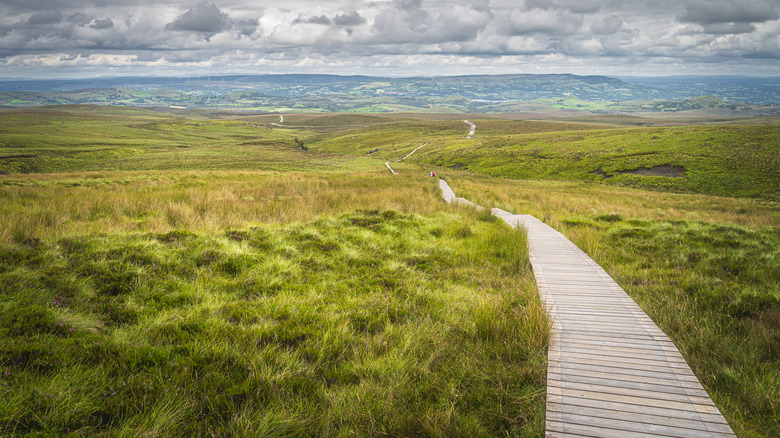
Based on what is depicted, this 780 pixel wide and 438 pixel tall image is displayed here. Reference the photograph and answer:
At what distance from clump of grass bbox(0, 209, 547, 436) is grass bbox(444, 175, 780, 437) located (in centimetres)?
213

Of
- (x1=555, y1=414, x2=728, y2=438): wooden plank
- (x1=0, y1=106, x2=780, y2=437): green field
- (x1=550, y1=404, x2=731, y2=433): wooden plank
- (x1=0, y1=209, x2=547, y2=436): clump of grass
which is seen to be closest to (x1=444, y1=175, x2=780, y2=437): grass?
(x1=0, y1=106, x2=780, y2=437): green field

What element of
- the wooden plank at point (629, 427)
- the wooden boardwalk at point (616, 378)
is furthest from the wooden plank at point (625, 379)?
the wooden plank at point (629, 427)

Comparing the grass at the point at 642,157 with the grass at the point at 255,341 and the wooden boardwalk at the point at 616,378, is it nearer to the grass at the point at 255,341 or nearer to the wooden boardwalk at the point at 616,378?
the wooden boardwalk at the point at 616,378

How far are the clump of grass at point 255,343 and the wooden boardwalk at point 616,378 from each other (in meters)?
0.29

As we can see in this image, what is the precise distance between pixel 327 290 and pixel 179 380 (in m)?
3.20

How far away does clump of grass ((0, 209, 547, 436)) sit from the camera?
11.5ft

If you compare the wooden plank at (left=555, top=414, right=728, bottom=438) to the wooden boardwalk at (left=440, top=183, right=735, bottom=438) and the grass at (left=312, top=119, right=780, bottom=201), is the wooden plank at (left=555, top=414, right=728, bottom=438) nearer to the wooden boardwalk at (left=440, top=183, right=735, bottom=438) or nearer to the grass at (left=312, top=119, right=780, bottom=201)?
the wooden boardwalk at (left=440, top=183, right=735, bottom=438)

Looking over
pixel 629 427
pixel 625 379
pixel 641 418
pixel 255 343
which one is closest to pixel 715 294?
pixel 625 379

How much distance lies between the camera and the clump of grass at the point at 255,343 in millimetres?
3516

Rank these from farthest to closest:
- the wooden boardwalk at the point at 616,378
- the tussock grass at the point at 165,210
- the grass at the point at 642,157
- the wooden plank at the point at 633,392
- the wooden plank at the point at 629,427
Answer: the grass at the point at 642,157, the tussock grass at the point at 165,210, the wooden plank at the point at 633,392, the wooden boardwalk at the point at 616,378, the wooden plank at the point at 629,427

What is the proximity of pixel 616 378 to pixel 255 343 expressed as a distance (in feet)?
14.5

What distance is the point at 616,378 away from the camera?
14.2 ft

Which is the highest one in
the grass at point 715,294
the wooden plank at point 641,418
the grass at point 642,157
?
the wooden plank at point 641,418

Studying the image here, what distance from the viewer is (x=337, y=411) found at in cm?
370
